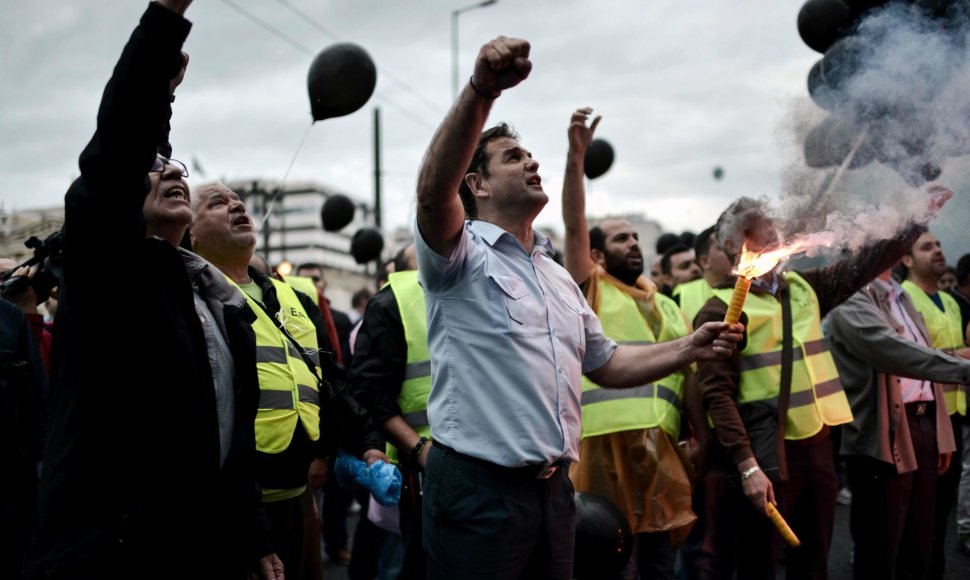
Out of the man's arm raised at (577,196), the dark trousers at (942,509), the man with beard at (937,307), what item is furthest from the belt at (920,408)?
the man's arm raised at (577,196)

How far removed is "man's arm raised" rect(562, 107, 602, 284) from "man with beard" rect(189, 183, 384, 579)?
1.24 meters

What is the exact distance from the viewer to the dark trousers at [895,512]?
477 cm

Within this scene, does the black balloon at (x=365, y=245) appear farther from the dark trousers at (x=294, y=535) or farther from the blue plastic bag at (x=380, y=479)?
the dark trousers at (x=294, y=535)

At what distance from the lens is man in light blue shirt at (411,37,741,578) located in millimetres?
2691

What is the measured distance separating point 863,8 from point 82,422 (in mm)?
4957

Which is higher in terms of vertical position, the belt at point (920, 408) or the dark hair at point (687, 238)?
the dark hair at point (687, 238)

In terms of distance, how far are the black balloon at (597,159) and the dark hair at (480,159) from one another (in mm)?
5286

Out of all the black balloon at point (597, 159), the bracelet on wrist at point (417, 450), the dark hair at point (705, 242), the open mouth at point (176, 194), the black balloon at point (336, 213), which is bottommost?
the bracelet on wrist at point (417, 450)

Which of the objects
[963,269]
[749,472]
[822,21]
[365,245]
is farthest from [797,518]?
[365,245]

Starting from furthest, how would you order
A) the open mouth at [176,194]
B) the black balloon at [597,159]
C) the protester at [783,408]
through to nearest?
the black balloon at [597,159]
the protester at [783,408]
the open mouth at [176,194]

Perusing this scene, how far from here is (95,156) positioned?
2.07 meters

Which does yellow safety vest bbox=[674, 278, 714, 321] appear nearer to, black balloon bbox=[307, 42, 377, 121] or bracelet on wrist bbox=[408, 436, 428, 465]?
black balloon bbox=[307, 42, 377, 121]

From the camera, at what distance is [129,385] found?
2236mm

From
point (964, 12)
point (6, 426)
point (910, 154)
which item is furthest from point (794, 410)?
point (6, 426)
